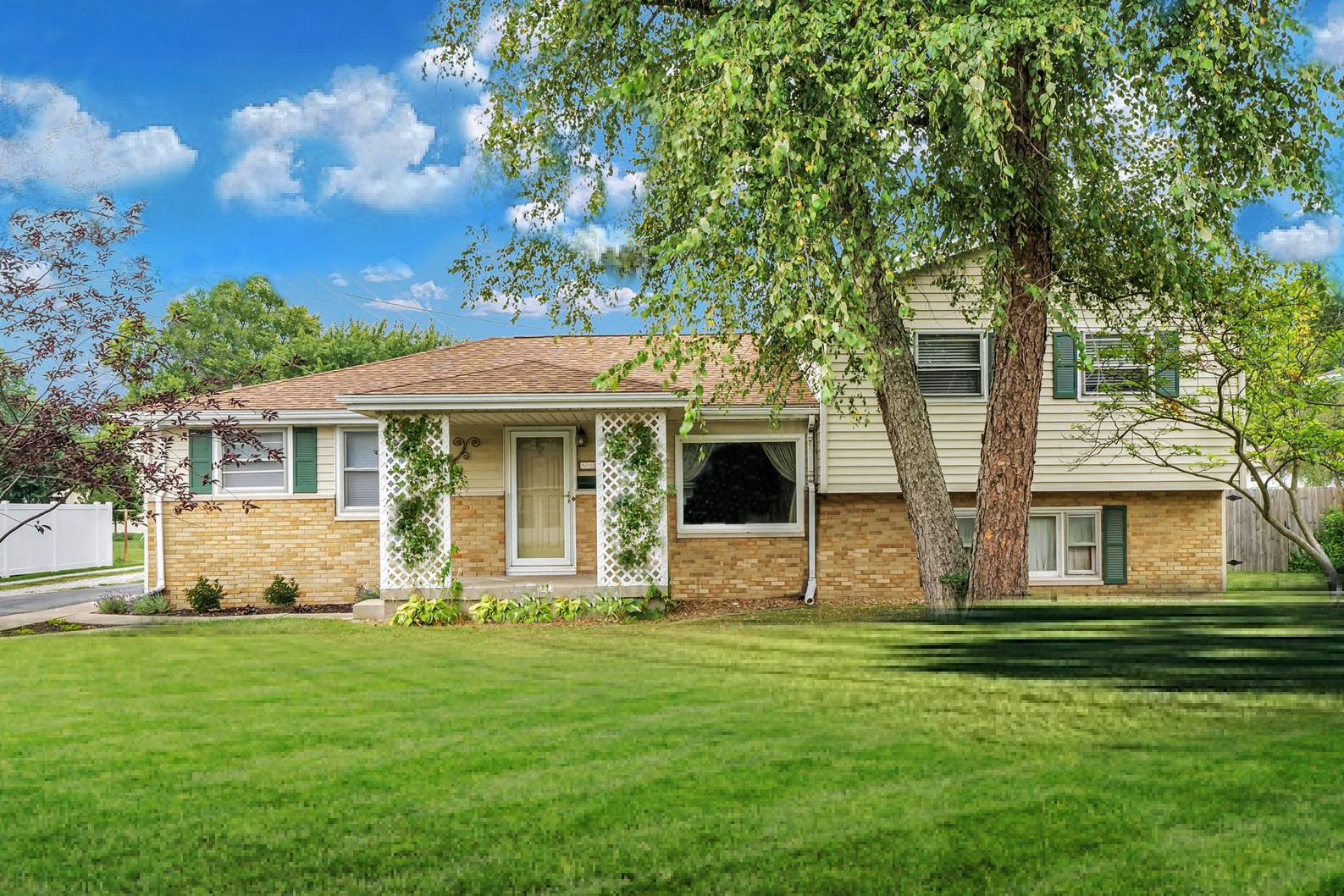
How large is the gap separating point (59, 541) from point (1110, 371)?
85.0 feet

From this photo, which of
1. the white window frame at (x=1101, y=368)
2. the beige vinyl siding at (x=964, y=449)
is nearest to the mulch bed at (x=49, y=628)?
the beige vinyl siding at (x=964, y=449)

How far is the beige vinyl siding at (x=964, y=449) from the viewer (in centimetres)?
1692

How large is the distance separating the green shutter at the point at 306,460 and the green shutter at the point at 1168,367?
44.7 ft

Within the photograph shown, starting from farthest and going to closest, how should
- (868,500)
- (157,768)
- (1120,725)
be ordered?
(868,500)
(157,768)
(1120,725)

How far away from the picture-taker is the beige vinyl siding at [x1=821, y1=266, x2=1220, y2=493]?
16922 millimetres

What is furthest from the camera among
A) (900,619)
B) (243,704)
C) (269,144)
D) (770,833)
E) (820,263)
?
(269,144)

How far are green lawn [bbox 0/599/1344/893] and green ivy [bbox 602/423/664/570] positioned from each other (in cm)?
965

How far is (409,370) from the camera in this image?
19812mm

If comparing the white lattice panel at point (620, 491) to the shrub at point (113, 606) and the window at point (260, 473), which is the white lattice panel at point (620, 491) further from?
the shrub at point (113, 606)

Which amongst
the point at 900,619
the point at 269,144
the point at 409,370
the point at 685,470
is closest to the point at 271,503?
the point at 409,370

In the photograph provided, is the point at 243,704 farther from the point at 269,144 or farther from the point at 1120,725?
the point at 269,144

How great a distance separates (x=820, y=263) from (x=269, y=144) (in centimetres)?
8400

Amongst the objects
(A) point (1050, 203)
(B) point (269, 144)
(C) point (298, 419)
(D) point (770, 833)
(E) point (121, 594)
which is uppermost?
(B) point (269, 144)

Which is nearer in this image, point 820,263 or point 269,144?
point 820,263
